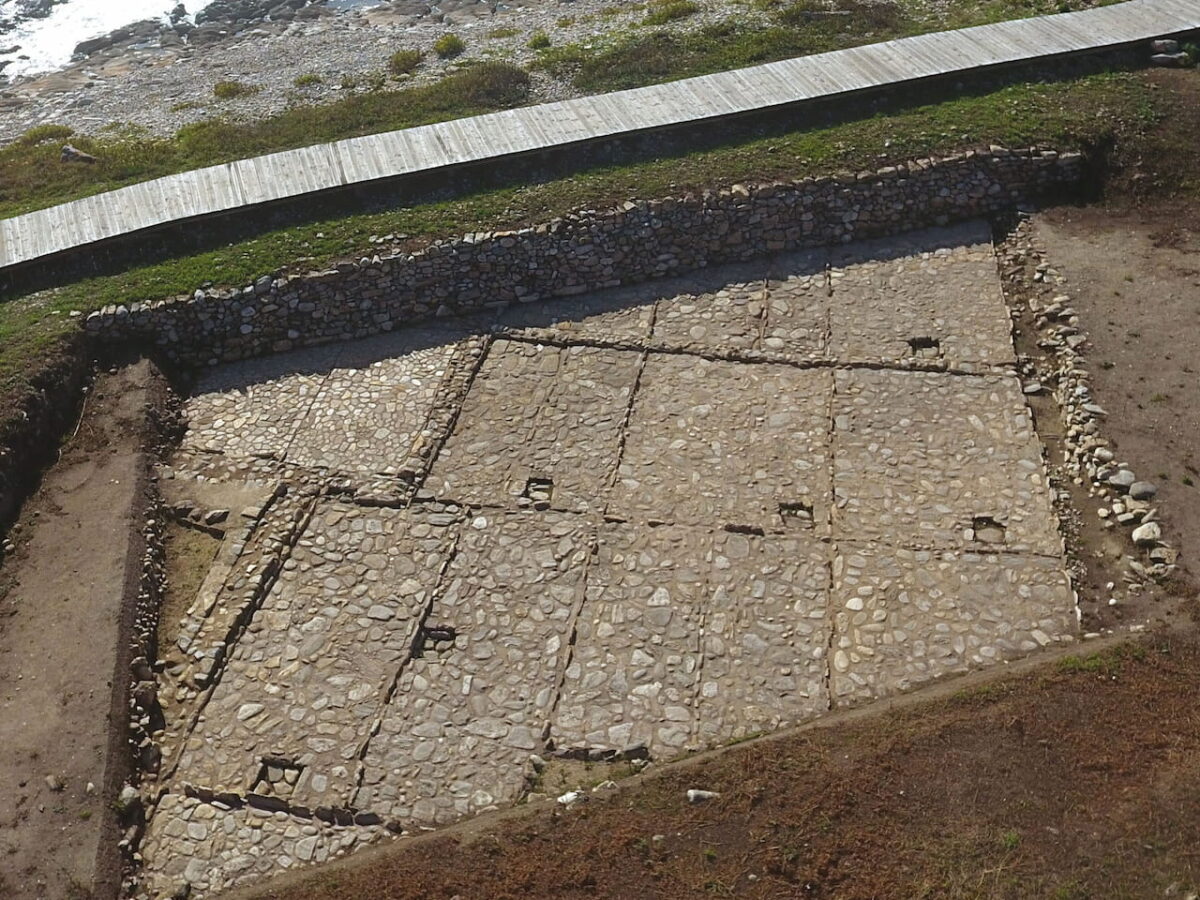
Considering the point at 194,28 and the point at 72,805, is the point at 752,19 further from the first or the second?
the point at 72,805

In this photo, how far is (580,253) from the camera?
1961cm

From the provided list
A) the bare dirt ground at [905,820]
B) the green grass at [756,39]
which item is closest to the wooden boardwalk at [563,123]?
the green grass at [756,39]

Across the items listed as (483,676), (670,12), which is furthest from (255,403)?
(670,12)

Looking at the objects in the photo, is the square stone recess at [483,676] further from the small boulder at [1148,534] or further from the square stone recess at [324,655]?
the small boulder at [1148,534]

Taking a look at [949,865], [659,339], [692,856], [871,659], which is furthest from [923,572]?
[659,339]

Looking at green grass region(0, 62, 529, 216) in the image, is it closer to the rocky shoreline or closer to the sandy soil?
the rocky shoreline

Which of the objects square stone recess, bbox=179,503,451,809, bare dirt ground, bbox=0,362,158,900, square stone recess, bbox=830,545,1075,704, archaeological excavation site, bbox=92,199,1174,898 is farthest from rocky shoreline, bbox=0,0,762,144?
square stone recess, bbox=830,545,1075,704

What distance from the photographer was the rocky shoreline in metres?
28.5

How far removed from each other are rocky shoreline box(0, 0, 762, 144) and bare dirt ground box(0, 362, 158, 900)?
555 inches

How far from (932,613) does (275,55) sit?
2901 cm

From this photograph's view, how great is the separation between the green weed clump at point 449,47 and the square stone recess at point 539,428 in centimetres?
1509

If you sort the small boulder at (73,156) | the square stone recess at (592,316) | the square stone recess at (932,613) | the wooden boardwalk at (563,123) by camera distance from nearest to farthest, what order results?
the square stone recess at (932,613) < the square stone recess at (592,316) < the wooden boardwalk at (563,123) < the small boulder at (73,156)

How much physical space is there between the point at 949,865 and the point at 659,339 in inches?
424

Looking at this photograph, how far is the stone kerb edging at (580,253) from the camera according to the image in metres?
19.0
